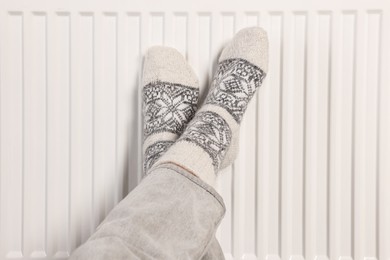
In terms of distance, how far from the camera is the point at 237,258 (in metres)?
0.83

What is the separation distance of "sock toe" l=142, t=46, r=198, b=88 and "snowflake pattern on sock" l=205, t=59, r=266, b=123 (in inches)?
1.5

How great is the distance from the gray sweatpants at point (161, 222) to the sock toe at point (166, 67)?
0.19 meters

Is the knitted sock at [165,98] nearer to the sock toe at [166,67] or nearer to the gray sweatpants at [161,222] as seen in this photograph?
the sock toe at [166,67]

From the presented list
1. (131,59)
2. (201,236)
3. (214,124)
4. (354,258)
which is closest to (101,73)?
(131,59)

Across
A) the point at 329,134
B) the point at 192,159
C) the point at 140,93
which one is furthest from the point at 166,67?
the point at 329,134

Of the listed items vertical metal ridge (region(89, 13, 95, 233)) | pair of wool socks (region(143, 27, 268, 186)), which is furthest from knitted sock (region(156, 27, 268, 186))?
vertical metal ridge (region(89, 13, 95, 233))

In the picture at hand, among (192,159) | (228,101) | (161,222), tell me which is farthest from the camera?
(228,101)

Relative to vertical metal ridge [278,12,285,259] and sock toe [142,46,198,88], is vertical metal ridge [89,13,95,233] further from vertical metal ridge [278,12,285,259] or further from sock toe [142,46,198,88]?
vertical metal ridge [278,12,285,259]

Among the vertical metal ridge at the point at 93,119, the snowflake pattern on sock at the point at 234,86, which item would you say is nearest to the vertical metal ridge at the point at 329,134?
the snowflake pattern on sock at the point at 234,86

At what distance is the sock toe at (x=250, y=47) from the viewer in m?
0.81

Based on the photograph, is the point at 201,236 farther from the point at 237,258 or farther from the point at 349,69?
the point at 349,69

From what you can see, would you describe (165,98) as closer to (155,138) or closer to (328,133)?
(155,138)

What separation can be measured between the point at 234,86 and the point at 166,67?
11cm

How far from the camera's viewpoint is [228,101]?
0.84 meters
